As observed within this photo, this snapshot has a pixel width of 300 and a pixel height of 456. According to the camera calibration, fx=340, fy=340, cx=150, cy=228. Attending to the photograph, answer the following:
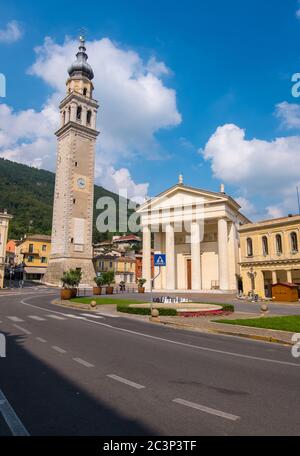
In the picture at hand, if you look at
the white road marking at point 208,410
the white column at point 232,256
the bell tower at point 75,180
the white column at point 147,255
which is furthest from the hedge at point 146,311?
the bell tower at point 75,180

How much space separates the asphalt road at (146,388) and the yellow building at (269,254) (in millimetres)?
29611

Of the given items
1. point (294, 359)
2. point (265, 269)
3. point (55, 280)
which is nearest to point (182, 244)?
point (265, 269)

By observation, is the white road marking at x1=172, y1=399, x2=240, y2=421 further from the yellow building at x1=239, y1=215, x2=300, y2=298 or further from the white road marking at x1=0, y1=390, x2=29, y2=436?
the yellow building at x1=239, y1=215, x2=300, y2=298

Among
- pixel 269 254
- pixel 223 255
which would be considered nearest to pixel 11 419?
pixel 269 254

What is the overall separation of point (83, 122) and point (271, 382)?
221 feet

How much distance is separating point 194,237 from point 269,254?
12605mm

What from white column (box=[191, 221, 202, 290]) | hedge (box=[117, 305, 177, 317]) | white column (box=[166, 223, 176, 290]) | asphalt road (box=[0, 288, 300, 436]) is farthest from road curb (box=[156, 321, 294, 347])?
white column (box=[166, 223, 176, 290])

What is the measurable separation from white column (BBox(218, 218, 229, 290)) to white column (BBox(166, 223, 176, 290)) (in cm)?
762

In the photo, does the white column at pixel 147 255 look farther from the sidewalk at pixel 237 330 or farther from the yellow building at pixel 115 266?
the sidewalk at pixel 237 330

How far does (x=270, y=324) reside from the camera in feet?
49.6

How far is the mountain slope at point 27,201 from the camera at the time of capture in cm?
10056

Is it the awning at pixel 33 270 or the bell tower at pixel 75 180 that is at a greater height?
the bell tower at pixel 75 180

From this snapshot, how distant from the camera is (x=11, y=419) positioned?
15.4 feet

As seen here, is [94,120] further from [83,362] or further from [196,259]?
[83,362]
